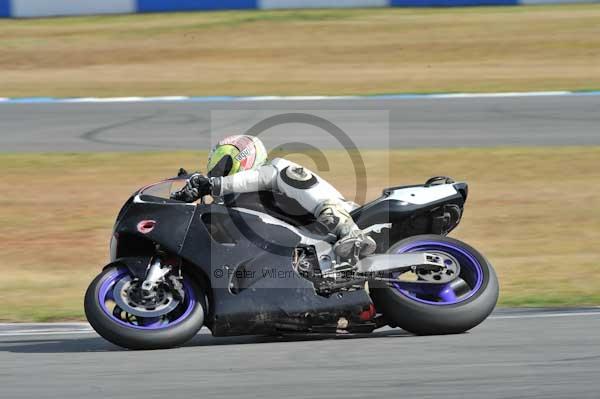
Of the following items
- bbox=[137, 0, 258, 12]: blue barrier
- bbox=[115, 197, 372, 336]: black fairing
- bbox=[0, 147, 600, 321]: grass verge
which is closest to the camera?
bbox=[115, 197, 372, 336]: black fairing

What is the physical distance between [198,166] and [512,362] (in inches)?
336

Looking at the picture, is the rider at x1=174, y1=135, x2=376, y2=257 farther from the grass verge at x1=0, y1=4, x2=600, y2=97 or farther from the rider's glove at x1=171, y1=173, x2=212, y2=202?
the grass verge at x1=0, y1=4, x2=600, y2=97

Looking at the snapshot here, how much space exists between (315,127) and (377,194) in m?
4.92

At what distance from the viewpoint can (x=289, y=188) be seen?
248 inches

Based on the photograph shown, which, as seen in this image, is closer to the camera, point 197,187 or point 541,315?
point 197,187

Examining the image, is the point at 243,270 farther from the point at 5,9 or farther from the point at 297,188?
the point at 5,9

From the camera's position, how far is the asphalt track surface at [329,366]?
5176 mm

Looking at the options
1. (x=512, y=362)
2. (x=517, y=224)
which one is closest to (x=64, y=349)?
(x=512, y=362)

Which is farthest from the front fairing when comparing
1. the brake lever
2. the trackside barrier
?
the trackside barrier

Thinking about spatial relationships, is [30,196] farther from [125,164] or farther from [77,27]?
[77,27]

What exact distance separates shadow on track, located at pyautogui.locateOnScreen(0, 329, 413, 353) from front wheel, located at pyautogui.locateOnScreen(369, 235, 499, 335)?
23cm

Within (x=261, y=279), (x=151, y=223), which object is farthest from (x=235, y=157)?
(x=261, y=279)

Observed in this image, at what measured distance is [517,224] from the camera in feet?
35.6

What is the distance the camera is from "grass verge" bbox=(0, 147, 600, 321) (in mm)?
8469
